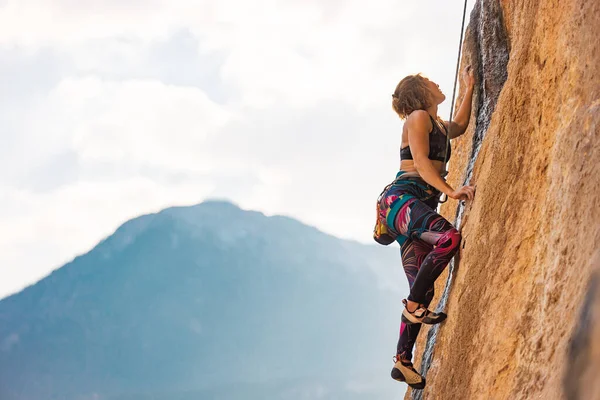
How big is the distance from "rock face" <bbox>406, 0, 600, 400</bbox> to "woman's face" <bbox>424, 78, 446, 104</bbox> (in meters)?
0.47

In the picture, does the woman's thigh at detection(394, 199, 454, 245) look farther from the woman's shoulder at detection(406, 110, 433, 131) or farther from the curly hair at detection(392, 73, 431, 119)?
the curly hair at detection(392, 73, 431, 119)

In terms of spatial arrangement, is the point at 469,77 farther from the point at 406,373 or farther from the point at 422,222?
the point at 406,373

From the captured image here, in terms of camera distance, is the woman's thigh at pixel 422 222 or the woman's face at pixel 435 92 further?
the woman's face at pixel 435 92

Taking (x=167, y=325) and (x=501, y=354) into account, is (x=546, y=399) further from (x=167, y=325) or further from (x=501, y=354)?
(x=167, y=325)

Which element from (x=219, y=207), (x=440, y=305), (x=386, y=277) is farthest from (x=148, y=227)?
(x=440, y=305)

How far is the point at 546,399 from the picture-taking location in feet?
12.8

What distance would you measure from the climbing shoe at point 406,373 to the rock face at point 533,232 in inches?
5.7

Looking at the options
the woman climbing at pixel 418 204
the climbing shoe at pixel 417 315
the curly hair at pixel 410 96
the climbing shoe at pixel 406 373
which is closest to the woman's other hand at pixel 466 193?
the woman climbing at pixel 418 204

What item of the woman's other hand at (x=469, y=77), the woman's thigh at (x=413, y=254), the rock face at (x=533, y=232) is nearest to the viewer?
the rock face at (x=533, y=232)

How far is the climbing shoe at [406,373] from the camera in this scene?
618 cm

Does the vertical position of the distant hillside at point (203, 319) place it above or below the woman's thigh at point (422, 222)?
above

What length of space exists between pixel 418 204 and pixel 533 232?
3.69 ft

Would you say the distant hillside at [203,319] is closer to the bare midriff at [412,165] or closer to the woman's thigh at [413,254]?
the woman's thigh at [413,254]

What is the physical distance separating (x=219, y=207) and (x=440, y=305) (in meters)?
85.7
